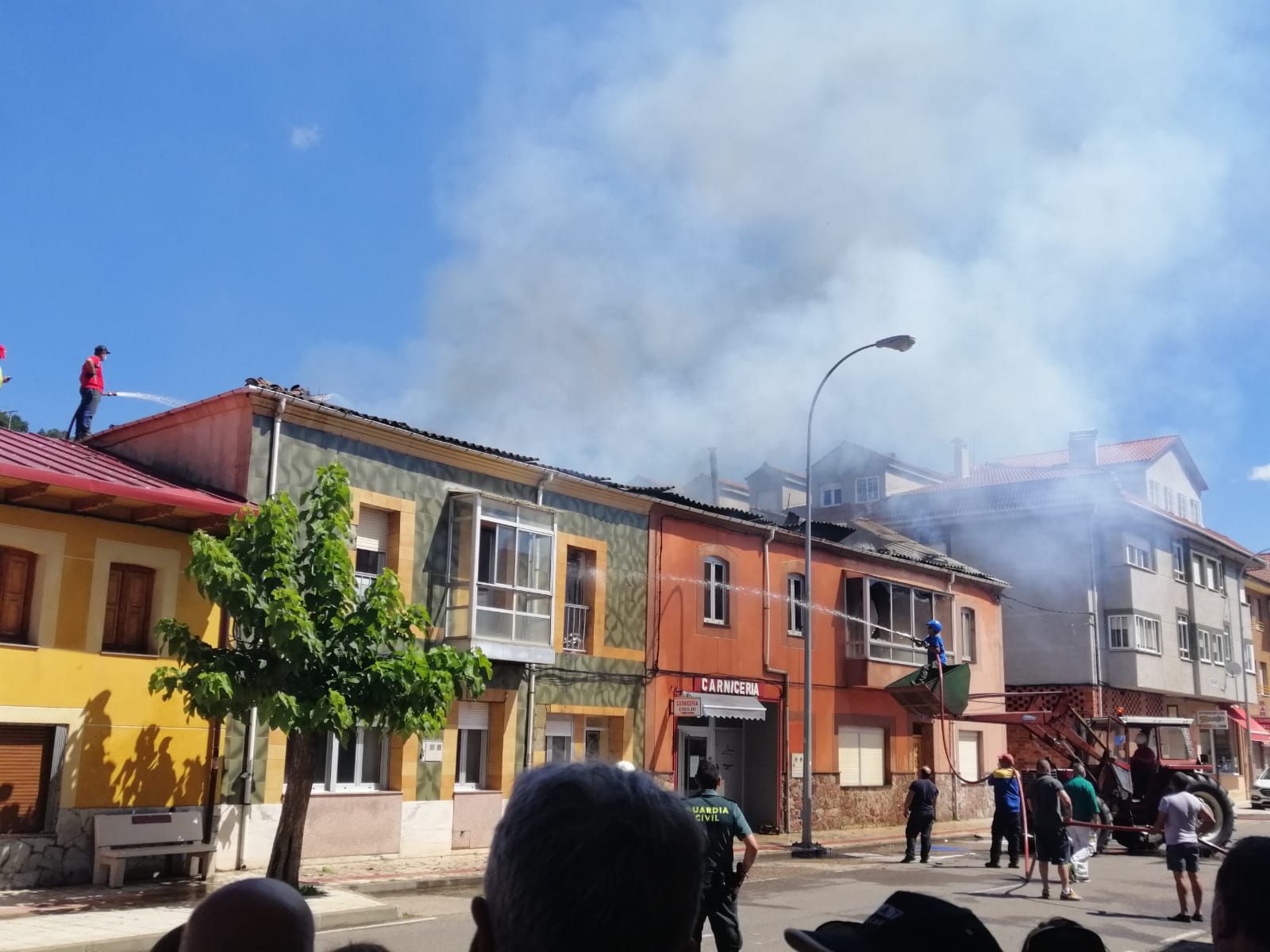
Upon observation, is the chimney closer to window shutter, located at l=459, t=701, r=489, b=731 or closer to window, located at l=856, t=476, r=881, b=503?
window, located at l=856, t=476, r=881, b=503

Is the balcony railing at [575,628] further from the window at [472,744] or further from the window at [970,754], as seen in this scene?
the window at [970,754]

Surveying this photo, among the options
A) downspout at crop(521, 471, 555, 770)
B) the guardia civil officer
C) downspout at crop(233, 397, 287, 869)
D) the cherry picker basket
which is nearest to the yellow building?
downspout at crop(233, 397, 287, 869)

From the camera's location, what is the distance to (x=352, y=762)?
18328 mm

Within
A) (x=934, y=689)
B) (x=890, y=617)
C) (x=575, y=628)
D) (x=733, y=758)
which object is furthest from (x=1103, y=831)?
(x=575, y=628)

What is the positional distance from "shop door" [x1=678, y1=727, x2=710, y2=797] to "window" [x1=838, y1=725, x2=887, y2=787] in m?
3.98

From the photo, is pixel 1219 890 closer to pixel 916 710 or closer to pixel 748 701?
pixel 748 701

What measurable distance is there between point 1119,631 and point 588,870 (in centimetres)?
3993

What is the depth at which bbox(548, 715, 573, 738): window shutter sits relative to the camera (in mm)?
21672

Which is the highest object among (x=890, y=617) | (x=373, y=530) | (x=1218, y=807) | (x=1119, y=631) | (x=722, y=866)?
(x=1119, y=631)

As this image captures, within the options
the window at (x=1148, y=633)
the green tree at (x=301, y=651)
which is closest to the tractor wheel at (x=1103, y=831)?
the green tree at (x=301, y=651)

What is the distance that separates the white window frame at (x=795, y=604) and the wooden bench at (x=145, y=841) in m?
14.7

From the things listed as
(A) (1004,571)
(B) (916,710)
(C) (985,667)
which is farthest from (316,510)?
(A) (1004,571)

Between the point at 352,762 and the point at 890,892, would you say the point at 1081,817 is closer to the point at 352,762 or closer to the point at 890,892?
the point at 890,892

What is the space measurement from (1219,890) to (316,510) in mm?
13098
